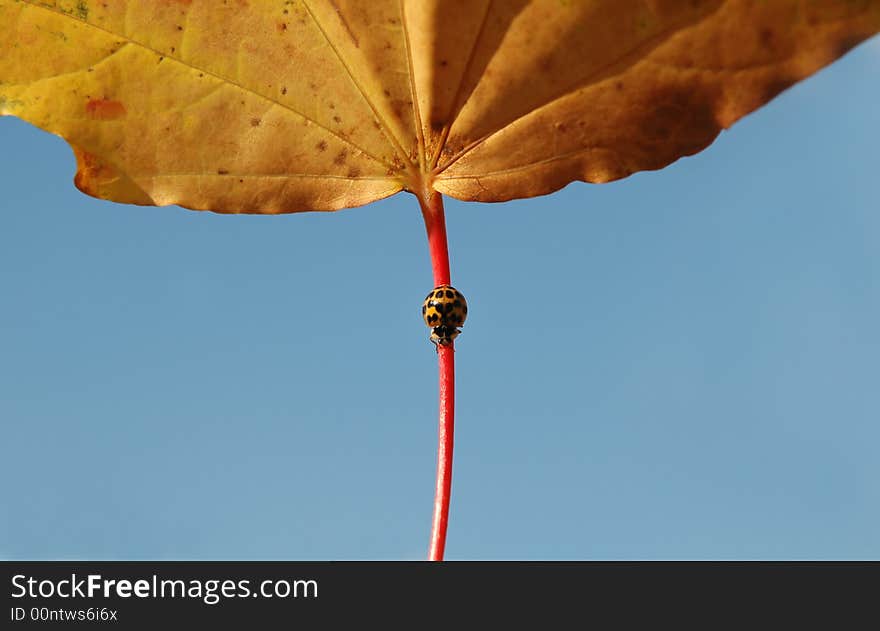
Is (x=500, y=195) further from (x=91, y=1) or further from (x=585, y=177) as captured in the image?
(x=91, y=1)

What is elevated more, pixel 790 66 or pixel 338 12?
pixel 338 12

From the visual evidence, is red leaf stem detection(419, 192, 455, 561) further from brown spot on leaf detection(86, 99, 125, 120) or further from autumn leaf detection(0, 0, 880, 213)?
brown spot on leaf detection(86, 99, 125, 120)

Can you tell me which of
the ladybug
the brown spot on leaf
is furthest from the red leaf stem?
the brown spot on leaf

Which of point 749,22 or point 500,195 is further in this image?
point 500,195

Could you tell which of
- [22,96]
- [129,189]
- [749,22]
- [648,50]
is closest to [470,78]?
[648,50]

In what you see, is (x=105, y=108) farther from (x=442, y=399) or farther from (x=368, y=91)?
(x=442, y=399)

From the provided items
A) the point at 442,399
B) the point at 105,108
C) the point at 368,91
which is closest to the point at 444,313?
the point at 442,399
